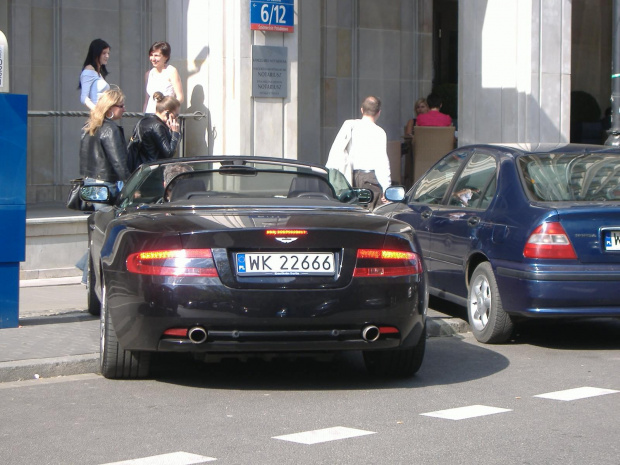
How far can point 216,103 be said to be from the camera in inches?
522

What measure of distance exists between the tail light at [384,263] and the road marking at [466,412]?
0.84m

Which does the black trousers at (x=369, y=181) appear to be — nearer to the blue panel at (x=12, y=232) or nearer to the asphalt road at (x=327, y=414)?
the asphalt road at (x=327, y=414)

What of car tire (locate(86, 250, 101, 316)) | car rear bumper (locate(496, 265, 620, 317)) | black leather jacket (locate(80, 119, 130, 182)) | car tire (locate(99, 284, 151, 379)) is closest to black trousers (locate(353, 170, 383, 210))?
black leather jacket (locate(80, 119, 130, 182))

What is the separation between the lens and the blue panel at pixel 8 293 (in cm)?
836

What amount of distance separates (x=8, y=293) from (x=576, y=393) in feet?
13.5

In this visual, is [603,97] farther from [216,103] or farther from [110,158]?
[110,158]

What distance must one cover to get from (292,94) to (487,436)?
8.53 metres

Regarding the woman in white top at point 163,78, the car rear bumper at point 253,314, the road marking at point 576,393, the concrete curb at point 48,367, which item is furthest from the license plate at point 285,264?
the woman in white top at point 163,78

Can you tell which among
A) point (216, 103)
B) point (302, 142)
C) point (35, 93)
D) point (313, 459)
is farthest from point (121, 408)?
point (302, 142)

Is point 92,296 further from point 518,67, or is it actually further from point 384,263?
point 518,67

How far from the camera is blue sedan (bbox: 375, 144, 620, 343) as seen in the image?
8.05 meters

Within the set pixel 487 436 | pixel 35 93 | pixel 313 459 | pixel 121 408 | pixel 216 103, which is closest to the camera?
pixel 313 459

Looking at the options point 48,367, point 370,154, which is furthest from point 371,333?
point 370,154

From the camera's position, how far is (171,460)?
5055mm
